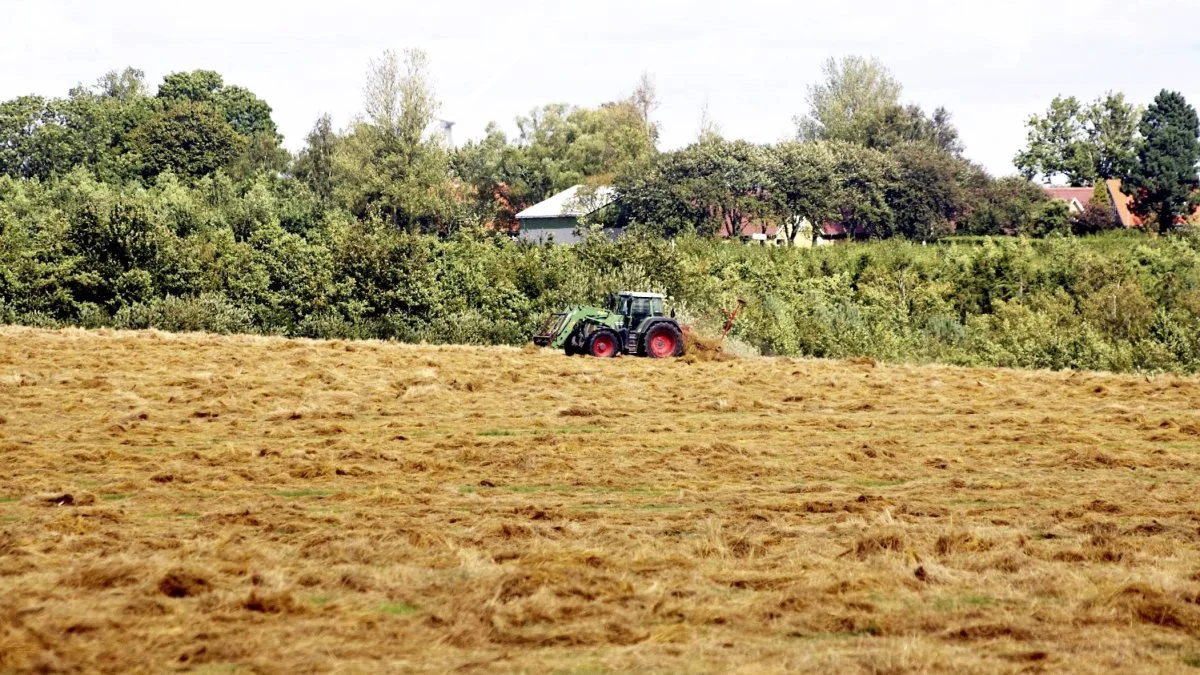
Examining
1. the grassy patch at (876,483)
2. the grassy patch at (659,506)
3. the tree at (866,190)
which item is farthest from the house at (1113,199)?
the grassy patch at (659,506)

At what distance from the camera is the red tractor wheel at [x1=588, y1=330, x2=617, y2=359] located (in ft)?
105

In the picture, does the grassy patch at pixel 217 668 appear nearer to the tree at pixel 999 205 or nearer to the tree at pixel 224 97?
the tree at pixel 999 205

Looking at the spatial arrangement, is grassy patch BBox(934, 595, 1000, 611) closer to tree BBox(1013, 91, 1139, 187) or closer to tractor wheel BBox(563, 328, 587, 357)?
tractor wheel BBox(563, 328, 587, 357)

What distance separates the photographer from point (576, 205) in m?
76.3

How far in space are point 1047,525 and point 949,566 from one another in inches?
93.6

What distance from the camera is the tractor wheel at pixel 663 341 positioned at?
32250mm

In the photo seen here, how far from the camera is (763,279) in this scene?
51188 millimetres

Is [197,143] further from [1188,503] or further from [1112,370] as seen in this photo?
[1188,503]

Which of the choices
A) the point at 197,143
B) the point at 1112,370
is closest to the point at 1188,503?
the point at 1112,370

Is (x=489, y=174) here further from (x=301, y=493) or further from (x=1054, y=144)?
(x=301, y=493)

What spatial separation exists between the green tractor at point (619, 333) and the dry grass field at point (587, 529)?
326 inches

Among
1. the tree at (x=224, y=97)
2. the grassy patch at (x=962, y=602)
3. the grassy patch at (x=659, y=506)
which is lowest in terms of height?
the grassy patch at (x=659, y=506)

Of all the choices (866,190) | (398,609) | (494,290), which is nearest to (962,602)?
(398,609)

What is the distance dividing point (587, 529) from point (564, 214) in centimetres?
6618
